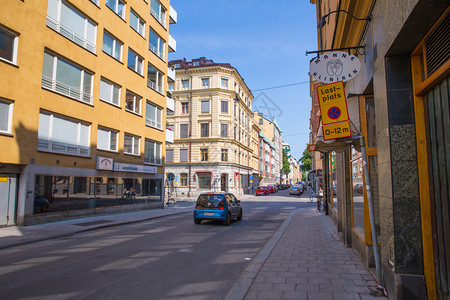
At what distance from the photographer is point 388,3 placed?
423cm

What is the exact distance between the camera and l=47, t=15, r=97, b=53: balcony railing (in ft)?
49.2

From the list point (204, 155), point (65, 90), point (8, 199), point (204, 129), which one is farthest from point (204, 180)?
point (8, 199)

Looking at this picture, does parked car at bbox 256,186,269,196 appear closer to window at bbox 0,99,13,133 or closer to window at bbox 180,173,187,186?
window at bbox 180,173,187,186

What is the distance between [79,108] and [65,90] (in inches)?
48.1

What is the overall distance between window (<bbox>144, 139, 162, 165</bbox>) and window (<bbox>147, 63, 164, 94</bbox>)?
4572 mm

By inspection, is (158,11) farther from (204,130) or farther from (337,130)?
(337,130)

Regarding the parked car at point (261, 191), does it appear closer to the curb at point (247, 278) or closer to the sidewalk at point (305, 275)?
the sidewalk at point (305, 275)

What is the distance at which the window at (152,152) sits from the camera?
23781 millimetres

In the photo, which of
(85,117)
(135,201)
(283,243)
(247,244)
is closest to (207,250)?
(247,244)

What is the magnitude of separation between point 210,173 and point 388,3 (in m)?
42.0

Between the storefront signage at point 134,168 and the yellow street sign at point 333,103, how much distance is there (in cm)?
1683

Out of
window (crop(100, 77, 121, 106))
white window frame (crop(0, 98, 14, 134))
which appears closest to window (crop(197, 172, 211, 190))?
window (crop(100, 77, 121, 106))

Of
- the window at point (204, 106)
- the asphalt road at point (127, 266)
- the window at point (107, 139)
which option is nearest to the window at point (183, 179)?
the window at point (204, 106)

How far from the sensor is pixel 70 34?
1619 cm
